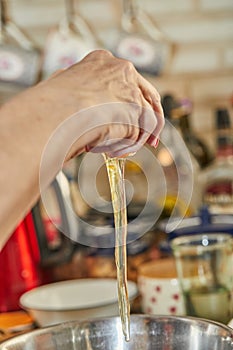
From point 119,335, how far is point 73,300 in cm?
43

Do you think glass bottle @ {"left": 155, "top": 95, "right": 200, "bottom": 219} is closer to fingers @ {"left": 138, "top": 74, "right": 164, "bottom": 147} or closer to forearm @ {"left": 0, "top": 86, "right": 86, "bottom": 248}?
fingers @ {"left": 138, "top": 74, "right": 164, "bottom": 147}

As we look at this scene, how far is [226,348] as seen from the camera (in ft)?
2.58

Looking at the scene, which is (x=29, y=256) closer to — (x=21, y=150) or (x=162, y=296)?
(x=162, y=296)

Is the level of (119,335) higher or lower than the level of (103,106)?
lower

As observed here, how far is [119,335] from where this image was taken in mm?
856

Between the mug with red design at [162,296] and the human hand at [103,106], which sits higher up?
the human hand at [103,106]

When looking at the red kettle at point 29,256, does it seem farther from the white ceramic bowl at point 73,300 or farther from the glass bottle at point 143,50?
A: the glass bottle at point 143,50

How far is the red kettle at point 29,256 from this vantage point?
4.62 feet

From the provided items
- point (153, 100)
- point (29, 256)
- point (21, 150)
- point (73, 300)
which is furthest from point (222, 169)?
point (21, 150)

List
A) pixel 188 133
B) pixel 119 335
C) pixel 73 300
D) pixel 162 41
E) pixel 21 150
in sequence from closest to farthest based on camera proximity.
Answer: pixel 21 150 → pixel 119 335 → pixel 73 300 → pixel 188 133 → pixel 162 41

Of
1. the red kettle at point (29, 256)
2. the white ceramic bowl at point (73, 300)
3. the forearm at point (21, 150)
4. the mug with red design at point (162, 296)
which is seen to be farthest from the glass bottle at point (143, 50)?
the forearm at point (21, 150)

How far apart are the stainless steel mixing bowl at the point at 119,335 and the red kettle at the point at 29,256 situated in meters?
0.52

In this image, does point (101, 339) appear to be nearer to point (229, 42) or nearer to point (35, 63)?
point (35, 63)

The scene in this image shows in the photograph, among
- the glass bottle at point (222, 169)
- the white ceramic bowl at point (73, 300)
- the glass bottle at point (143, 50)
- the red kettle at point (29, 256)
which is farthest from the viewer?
the glass bottle at point (143, 50)
